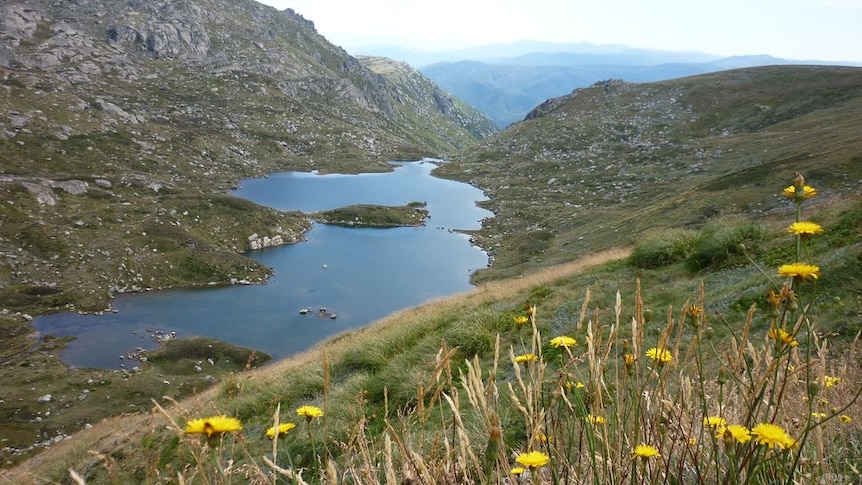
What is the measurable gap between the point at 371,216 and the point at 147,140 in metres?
53.1

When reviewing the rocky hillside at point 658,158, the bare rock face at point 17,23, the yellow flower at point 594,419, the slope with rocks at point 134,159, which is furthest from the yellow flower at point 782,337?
the bare rock face at point 17,23

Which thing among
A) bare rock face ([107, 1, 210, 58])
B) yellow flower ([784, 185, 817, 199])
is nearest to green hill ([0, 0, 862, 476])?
yellow flower ([784, 185, 817, 199])

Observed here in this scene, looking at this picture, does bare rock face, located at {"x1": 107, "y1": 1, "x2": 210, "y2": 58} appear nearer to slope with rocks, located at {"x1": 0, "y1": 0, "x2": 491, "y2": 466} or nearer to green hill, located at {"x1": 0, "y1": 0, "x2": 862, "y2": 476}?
slope with rocks, located at {"x1": 0, "y1": 0, "x2": 491, "y2": 466}

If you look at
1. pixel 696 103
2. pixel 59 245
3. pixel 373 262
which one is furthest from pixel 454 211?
pixel 59 245

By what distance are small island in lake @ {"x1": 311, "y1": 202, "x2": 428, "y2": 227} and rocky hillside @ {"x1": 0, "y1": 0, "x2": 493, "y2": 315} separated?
6.48 m

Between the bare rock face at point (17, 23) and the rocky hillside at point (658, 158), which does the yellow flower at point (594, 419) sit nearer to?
the rocky hillside at point (658, 158)

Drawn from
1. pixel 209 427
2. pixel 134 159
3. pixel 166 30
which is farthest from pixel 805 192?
pixel 166 30

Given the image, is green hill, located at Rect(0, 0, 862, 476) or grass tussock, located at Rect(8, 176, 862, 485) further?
green hill, located at Rect(0, 0, 862, 476)

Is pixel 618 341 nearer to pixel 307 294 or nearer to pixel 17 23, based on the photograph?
pixel 307 294

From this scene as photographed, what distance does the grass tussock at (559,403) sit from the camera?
155 cm

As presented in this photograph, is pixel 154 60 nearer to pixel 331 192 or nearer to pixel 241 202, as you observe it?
pixel 331 192

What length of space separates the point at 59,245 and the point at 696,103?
107m

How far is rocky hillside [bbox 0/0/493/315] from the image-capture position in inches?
2108

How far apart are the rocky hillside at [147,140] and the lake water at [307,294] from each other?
3.92 m
